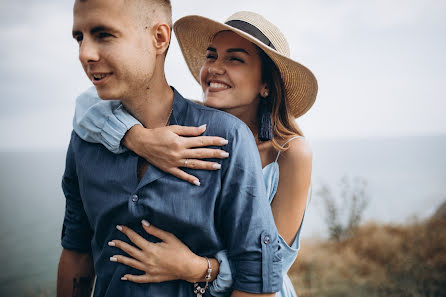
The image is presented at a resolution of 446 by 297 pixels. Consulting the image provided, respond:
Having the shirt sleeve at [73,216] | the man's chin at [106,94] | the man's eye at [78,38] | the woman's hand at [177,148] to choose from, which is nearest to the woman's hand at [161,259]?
the woman's hand at [177,148]

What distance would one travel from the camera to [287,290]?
5.22ft

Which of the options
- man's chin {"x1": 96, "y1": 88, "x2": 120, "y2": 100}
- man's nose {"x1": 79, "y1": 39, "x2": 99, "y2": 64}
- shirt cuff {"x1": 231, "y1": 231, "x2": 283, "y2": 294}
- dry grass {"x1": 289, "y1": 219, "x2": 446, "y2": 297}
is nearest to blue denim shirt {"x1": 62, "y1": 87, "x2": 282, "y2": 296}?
shirt cuff {"x1": 231, "y1": 231, "x2": 283, "y2": 294}

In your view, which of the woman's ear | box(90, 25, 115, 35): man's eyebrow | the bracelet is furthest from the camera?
the woman's ear

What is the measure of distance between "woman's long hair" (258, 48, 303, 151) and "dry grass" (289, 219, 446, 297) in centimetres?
300

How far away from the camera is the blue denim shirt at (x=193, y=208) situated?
1173mm

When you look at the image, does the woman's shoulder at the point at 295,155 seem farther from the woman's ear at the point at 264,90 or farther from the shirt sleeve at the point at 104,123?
the shirt sleeve at the point at 104,123

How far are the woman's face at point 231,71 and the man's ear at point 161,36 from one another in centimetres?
42

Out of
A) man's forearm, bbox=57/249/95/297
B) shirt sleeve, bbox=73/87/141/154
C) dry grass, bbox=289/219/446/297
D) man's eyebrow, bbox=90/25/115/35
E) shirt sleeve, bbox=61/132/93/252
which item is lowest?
dry grass, bbox=289/219/446/297

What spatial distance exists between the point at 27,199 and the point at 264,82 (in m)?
4.15

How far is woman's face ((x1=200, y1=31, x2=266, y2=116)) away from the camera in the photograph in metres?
1.66

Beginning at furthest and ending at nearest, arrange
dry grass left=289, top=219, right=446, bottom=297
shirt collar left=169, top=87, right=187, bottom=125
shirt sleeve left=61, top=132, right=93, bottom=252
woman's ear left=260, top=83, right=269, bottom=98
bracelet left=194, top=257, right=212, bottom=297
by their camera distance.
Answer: dry grass left=289, top=219, right=446, bottom=297
woman's ear left=260, top=83, right=269, bottom=98
shirt sleeve left=61, top=132, right=93, bottom=252
shirt collar left=169, top=87, right=187, bottom=125
bracelet left=194, top=257, right=212, bottom=297

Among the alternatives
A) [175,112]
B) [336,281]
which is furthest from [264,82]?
[336,281]

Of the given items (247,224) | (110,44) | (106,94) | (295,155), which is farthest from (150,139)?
(295,155)

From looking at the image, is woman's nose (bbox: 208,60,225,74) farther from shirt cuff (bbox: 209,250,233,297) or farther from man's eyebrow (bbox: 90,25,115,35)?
shirt cuff (bbox: 209,250,233,297)
